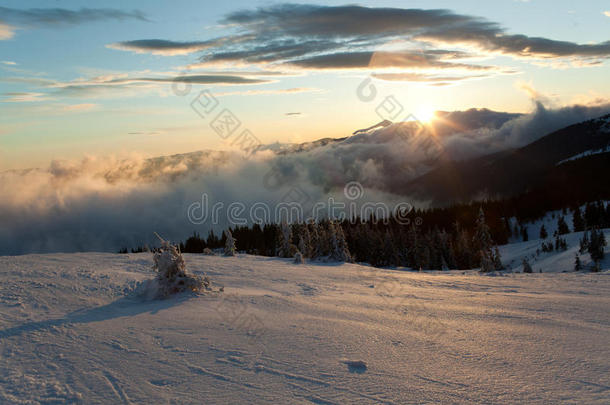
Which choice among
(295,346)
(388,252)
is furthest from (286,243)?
(295,346)

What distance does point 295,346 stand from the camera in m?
6.29

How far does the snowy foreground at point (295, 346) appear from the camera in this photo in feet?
15.8

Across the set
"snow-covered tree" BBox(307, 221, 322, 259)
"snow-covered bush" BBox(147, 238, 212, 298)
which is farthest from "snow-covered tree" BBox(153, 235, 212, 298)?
"snow-covered tree" BBox(307, 221, 322, 259)

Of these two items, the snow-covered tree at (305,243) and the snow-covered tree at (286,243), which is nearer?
the snow-covered tree at (305,243)

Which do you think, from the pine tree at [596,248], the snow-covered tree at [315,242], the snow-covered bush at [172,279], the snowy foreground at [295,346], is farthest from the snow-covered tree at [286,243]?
the snowy foreground at [295,346]

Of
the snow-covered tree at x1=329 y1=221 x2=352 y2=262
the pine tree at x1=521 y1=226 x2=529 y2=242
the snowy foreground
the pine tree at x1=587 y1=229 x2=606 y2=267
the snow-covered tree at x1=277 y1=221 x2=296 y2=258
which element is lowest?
the pine tree at x1=521 y1=226 x2=529 y2=242

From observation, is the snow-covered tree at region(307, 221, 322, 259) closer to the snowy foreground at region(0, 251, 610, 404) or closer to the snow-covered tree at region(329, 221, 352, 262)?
the snow-covered tree at region(329, 221, 352, 262)

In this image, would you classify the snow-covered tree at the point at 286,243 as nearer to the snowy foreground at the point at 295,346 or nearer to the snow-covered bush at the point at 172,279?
the snow-covered bush at the point at 172,279

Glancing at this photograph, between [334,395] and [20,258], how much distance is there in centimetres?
1410

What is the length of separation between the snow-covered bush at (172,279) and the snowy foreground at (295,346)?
50 centimetres

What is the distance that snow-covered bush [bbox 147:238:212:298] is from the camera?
10.0 meters

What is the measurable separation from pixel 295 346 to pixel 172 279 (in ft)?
17.3

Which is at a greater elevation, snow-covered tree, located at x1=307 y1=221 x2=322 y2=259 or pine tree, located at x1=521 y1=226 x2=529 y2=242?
snow-covered tree, located at x1=307 y1=221 x2=322 y2=259

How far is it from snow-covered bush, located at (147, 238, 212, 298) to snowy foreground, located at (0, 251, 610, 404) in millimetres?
496
